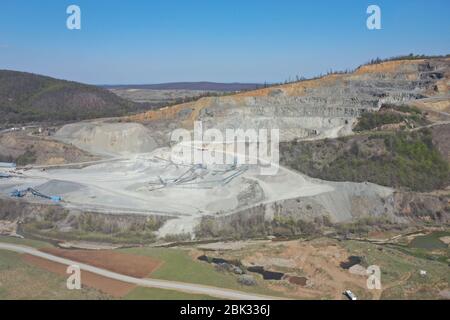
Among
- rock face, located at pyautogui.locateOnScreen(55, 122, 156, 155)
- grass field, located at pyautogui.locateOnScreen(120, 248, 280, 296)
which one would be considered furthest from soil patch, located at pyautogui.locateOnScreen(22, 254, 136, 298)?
rock face, located at pyautogui.locateOnScreen(55, 122, 156, 155)

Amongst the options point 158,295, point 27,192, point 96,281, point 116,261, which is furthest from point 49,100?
point 158,295

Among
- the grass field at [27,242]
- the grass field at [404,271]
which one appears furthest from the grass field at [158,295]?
the grass field at [27,242]

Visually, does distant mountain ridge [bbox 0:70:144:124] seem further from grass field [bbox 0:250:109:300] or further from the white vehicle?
the white vehicle

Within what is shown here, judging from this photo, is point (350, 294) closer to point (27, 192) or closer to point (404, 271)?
point (404, 271)

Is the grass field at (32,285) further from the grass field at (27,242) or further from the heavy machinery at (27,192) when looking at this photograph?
the heavy machinery at (27,192)

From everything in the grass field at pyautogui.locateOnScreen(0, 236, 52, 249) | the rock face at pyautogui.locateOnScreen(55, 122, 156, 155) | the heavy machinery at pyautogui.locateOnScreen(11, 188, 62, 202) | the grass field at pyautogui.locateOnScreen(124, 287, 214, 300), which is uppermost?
the rock face at pyautogui.locateOnScreen(55, 122, 156, 155)

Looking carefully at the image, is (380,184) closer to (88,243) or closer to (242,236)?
(242,236)

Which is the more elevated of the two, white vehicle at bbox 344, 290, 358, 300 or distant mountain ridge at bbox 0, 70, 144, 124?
distant mountain ridge at bbox 0, 70, 144, 124
